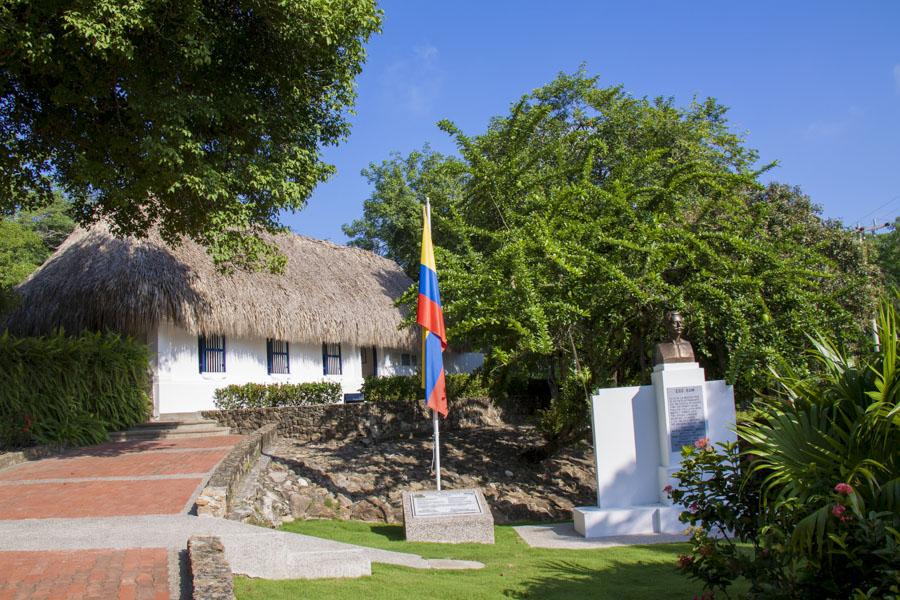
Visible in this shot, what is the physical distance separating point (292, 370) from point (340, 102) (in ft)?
35.0

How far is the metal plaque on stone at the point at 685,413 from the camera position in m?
9.15

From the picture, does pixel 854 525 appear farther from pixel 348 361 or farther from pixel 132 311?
pixel 348 361

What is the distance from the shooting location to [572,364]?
39.5 feet

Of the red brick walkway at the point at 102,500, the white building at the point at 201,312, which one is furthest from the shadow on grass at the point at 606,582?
the white building at the point at 201,312

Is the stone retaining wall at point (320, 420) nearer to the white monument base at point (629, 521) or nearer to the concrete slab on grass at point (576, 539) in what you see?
the concrete slab on grass at point (576, 539)

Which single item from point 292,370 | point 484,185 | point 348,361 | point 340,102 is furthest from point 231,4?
point 348,361

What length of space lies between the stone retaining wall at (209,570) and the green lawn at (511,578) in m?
0.27

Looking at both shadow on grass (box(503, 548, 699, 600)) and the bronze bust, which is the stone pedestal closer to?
the bronze bust

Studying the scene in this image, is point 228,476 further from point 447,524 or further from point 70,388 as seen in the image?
point 70,388

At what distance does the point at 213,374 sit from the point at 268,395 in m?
1.61

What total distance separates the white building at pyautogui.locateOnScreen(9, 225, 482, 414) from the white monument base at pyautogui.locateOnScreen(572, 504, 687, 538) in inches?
355

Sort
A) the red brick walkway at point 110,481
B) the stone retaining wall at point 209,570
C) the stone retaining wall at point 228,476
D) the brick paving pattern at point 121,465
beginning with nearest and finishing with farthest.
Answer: the stone retaining wall at point 209,570
the stone retaining wall at point 228,476
the red brick walkway at point 110,481
the brick paving pattern at point 121,465

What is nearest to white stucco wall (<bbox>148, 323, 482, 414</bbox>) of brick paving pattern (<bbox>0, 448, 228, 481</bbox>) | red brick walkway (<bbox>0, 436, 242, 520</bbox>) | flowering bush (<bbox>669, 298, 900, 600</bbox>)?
red brick walkway (<bbox>0, 436, 242, 520</bbox>)

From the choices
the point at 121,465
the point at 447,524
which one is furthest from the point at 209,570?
the point at 121,465
